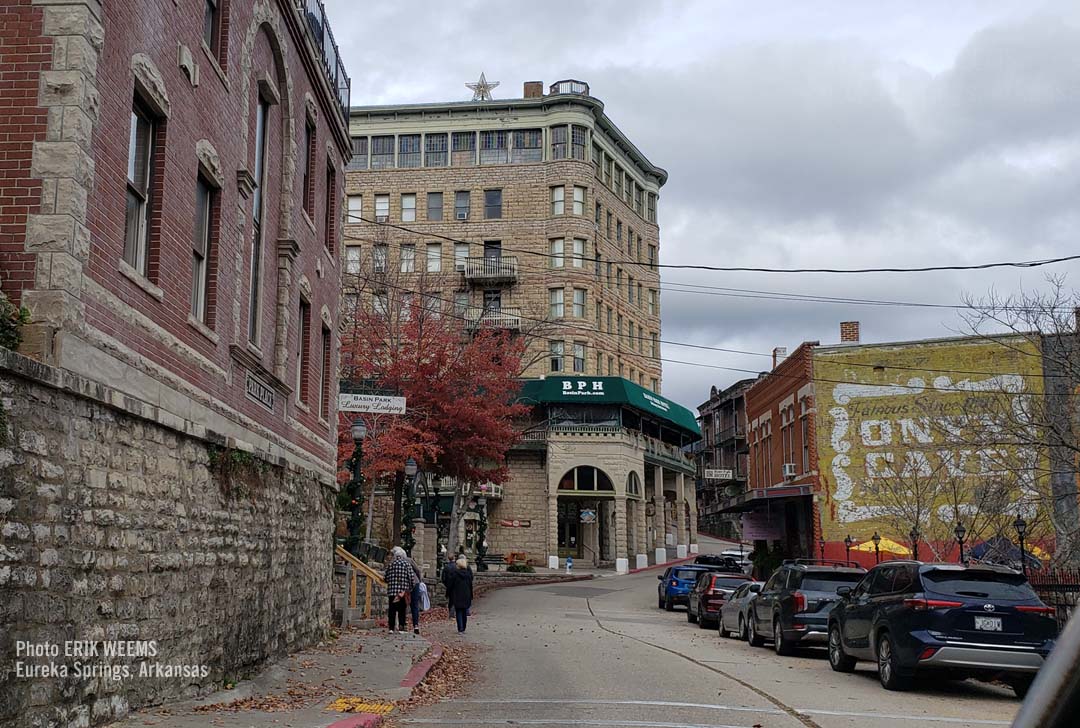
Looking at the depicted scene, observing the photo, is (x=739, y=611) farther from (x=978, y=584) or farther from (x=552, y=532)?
(x=552, y=532)

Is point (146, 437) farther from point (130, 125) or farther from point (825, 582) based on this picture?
point (825, 582)

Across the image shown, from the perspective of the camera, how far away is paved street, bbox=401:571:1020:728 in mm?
11234

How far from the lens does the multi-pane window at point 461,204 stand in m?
62.0

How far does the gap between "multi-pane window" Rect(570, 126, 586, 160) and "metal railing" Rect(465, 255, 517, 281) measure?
6949 mm

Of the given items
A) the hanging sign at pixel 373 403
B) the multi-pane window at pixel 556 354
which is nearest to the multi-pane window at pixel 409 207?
the multi-pane window at pixel 556 354

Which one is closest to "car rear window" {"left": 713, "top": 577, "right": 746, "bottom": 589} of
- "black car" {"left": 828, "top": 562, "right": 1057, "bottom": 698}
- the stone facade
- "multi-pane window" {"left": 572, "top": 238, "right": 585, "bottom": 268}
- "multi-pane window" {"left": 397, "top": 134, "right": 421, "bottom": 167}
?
"black car" {"left": 828, "top": 562, "right": 1057, "bottom": 698}

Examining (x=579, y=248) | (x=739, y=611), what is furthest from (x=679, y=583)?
(x=579, y=248)

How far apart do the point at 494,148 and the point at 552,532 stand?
2235cm

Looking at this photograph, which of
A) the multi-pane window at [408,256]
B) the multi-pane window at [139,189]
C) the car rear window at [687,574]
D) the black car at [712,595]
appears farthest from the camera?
the multi-pane window at [408,256]

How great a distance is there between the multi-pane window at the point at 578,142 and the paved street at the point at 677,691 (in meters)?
41.3

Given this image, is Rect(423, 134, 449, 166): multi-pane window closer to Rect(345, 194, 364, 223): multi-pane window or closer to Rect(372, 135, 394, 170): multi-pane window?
Rect(372, 135, 394, 170): multi-pane window

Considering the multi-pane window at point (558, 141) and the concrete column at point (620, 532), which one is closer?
the concrete column at point (620, 532)

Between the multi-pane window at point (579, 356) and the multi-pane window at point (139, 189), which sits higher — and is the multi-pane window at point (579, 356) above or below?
above

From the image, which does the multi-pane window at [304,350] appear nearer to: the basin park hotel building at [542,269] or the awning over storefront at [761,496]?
the awning over storefront at [761,496]
